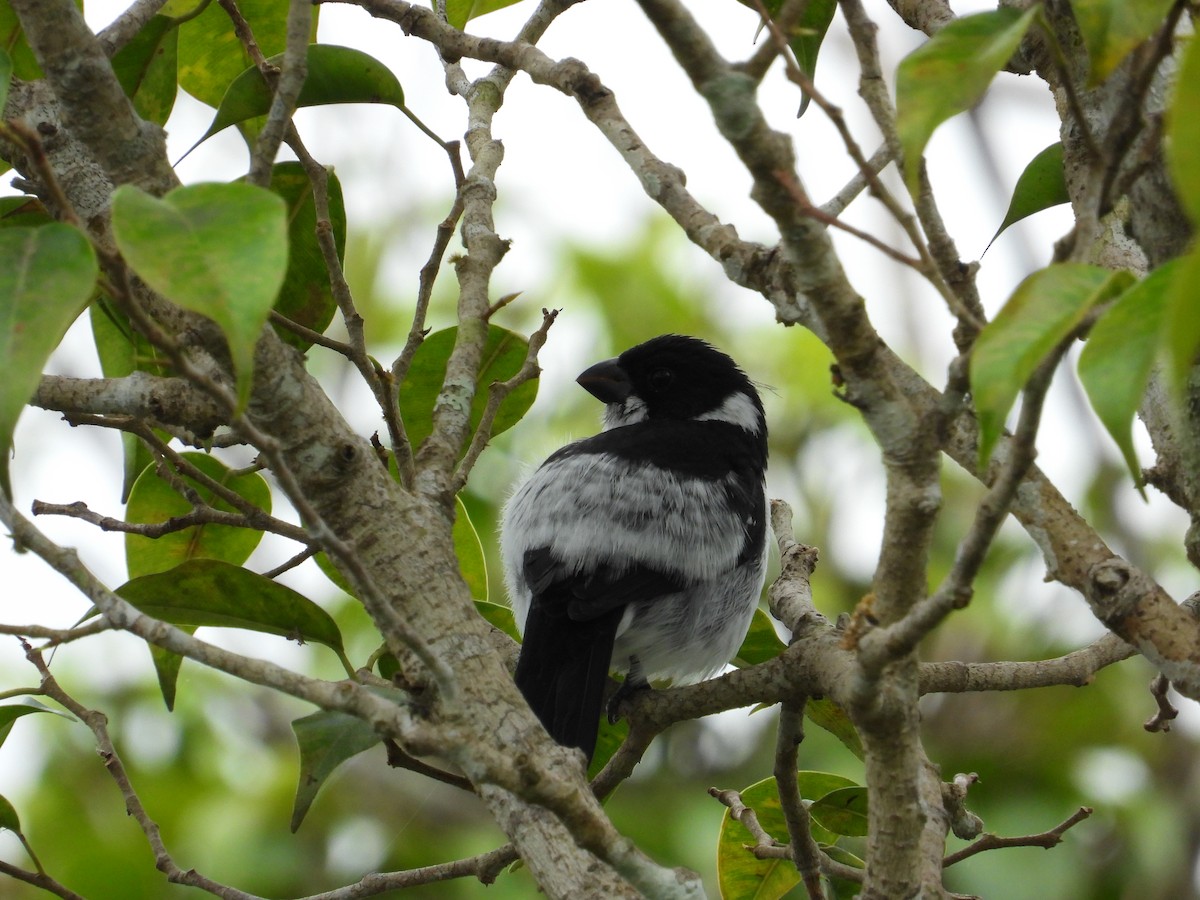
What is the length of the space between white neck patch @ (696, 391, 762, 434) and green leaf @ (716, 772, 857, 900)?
6.79 feet

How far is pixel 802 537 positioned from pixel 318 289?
3.97 meters

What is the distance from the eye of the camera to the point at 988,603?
585 centimetres

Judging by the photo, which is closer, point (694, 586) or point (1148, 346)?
point (1148, 346)

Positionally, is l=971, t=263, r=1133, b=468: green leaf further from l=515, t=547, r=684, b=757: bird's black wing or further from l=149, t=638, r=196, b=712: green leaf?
l=515, t=547, r=684, b=757: bird's black wing

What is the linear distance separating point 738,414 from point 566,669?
179 centimetres

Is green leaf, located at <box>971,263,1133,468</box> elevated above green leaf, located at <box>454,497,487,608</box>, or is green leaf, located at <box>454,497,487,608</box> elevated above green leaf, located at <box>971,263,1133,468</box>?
green leaf, located at <box>454,497,487,608</box>

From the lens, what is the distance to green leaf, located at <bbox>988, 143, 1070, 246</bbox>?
2.08 m

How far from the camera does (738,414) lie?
15.4ft

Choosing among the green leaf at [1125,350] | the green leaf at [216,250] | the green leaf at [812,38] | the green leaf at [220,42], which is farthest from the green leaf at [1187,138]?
the green leaf at [220,42]

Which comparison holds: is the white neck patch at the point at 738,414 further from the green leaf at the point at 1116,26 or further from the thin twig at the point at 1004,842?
the green leaf at the point at 1116,26

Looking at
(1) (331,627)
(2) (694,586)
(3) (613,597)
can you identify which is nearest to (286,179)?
(1) (331,627)

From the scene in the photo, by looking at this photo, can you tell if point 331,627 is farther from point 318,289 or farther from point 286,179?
point 286,179

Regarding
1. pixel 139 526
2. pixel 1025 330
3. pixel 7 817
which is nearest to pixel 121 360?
pixel 139 526

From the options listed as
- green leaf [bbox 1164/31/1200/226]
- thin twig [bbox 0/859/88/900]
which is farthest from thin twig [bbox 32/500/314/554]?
green leaf [bbox 1164/31/1200/226]
